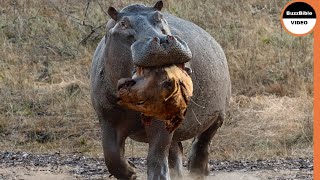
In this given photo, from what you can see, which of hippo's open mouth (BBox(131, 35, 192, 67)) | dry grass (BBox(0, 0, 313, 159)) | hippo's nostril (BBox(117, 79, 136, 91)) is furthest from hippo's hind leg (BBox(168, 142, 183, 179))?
hippo's open mouth (BBox(131, 35, 192, 67))

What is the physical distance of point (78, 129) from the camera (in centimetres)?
1054

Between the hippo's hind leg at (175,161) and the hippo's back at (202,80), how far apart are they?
57cm

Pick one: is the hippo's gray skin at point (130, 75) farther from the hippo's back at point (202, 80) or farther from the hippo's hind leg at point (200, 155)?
the hippo's hind leg at point (200, 155)

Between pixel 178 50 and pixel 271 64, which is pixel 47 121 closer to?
pixel 271 64

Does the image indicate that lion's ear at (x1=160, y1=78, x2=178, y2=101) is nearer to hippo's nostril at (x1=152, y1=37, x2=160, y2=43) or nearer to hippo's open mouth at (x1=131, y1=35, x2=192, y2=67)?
hippo's open mouth at (x1=131, y1=35, x2=192, y2=67)

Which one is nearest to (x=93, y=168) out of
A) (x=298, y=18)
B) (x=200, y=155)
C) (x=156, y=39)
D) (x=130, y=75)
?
(x=200, y=155)

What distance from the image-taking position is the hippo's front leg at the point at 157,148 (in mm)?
5801

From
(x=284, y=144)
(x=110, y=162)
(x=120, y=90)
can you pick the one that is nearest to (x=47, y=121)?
(x=284, y=144)

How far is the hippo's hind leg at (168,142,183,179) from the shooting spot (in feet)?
24.1

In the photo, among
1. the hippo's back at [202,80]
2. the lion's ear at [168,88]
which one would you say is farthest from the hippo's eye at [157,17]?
the hippo's back at [202,80]

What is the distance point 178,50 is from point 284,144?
5.32 metres

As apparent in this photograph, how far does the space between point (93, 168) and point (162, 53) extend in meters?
3.98

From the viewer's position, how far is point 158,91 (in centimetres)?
493

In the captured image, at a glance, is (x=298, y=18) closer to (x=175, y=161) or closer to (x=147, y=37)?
(x=175, y=161)
